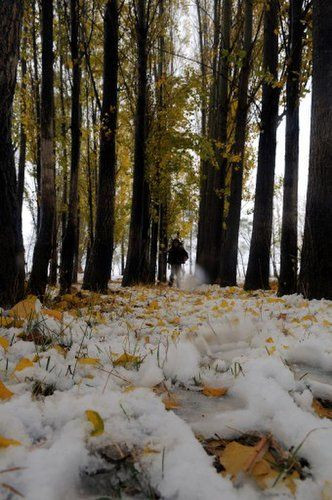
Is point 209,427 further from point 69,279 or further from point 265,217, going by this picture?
point 265,217

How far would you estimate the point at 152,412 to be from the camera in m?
1.27

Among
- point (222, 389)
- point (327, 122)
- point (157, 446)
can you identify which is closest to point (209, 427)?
point (157, 446)

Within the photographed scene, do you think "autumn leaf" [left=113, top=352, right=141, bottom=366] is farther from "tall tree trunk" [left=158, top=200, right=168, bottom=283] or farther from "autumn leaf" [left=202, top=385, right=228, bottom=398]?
"tall tree trunk" [left=158, top=200, right=168, bottom=283]

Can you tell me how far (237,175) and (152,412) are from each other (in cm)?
Result: 936

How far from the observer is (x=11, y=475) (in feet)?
2.83

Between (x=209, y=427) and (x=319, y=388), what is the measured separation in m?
0.64

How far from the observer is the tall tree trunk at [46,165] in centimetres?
506

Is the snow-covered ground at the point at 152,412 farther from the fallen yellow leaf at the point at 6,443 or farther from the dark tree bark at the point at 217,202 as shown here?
the dark tree bark at the point at 217,202

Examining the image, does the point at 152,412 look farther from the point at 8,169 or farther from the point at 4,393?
the point at 8,169

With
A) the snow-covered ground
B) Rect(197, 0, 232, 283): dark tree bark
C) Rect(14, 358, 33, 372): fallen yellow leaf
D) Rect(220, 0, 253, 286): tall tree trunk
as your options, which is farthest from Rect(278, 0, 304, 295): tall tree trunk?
Rect(14, 358, 33, 372): fallen yellow leaf

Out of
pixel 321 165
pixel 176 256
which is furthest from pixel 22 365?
pixel 176 256

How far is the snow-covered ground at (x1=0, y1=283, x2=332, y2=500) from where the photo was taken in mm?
891

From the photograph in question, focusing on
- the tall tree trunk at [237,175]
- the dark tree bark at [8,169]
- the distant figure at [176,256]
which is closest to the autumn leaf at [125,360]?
the dark tree bark at [8,169]

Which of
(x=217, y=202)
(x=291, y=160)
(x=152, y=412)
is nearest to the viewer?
(x=152, y=412)
